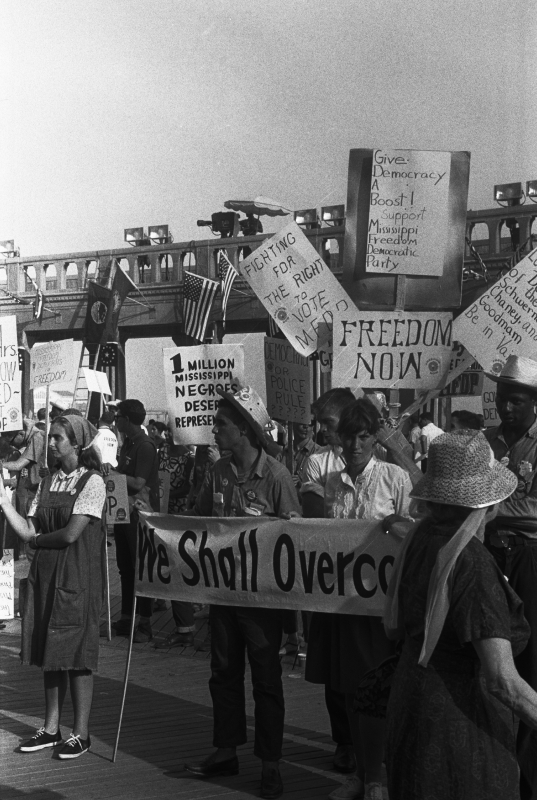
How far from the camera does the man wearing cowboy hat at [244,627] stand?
581 cm

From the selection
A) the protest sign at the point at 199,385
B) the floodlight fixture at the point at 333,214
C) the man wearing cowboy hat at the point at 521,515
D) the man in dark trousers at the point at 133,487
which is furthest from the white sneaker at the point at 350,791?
the floodlight fixture at the point at 333,214

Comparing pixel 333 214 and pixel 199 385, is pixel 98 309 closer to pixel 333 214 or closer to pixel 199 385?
pixel 333 214

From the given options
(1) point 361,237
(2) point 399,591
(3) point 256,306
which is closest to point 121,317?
(3) point 256,306

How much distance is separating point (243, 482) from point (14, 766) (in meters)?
2.00

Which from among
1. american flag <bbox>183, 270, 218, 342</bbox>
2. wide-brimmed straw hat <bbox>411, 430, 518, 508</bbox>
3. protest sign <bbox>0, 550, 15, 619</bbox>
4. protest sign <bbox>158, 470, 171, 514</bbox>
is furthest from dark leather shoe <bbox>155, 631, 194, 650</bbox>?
american flag <bbox>183, 270, 218, 342</bbox>

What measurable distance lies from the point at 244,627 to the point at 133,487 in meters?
4.56

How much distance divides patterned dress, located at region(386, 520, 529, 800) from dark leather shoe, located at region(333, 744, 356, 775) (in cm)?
278

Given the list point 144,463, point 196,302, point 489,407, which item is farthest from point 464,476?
point 196,302

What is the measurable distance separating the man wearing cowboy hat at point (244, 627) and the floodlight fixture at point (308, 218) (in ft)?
85.6

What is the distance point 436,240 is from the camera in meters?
8.72

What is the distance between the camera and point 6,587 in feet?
33.6

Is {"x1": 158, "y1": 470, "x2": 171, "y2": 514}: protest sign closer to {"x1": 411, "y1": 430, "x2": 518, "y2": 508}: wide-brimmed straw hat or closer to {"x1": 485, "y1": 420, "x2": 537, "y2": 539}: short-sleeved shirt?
{"x1": 485, "y1": 420, "x2": 537, "y2": 539}: short-sleeved shirt

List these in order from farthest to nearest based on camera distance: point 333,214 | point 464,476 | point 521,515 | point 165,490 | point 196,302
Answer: point 333,214 → point 196,302 → point 165,490 → point 521,515 → point 464,476

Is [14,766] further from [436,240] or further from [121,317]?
[121,317]
